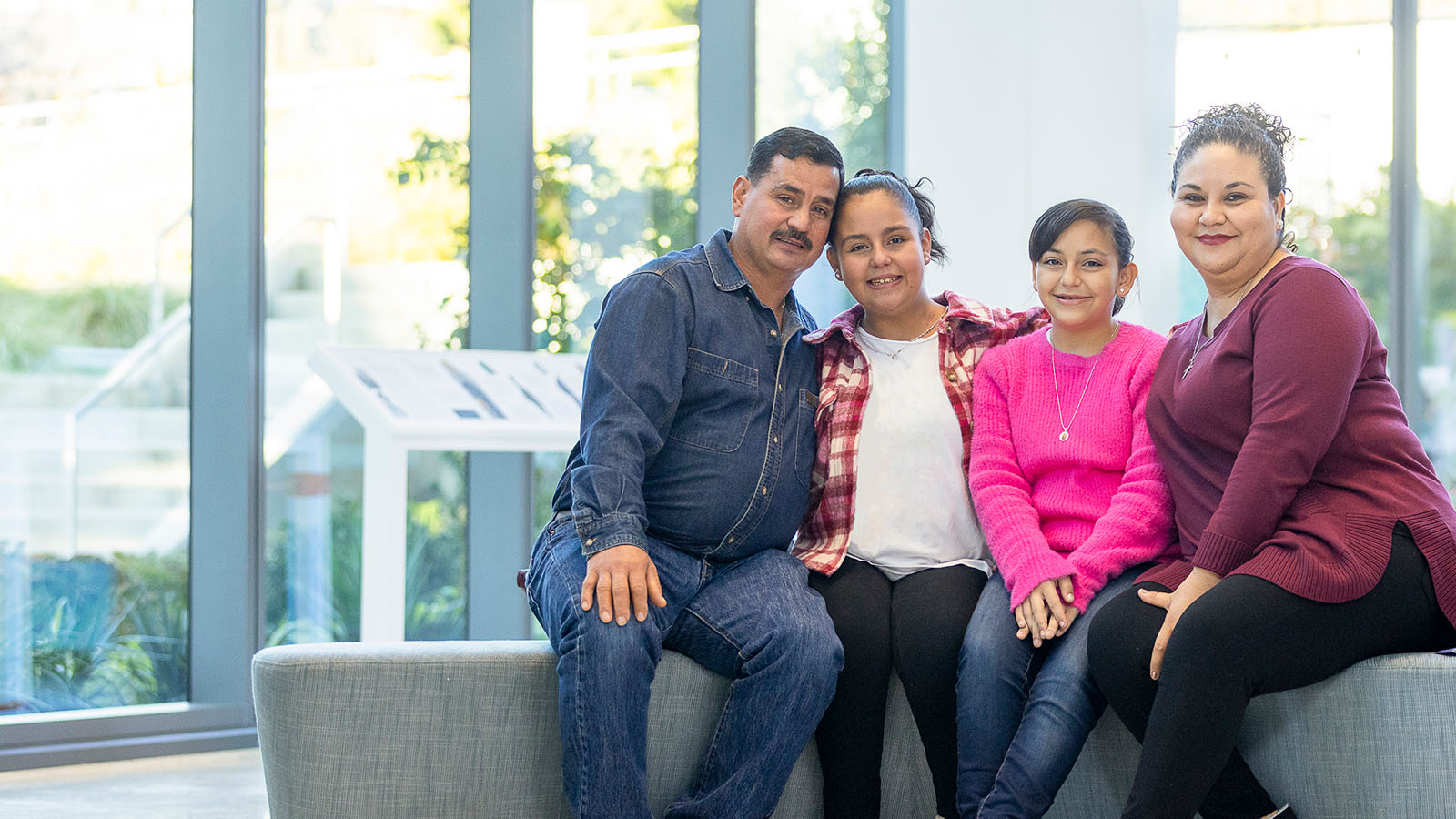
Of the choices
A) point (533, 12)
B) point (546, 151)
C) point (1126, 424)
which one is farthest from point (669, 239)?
point (1126, 424)

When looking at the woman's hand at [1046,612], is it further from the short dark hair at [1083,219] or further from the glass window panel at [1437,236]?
the glass window panel at [1437,236]

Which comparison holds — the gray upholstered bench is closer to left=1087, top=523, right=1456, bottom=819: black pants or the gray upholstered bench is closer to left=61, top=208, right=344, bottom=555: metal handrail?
left=1087, top=523, right=1456, bottom=819: black pants

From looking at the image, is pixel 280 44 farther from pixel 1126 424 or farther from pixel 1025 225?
pixel 1126 424

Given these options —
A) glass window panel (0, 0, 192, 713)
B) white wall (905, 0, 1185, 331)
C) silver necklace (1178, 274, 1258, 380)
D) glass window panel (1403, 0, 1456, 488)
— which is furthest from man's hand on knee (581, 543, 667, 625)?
glass window panel (1403, 0, 1456, 488)

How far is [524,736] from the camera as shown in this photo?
1.79m

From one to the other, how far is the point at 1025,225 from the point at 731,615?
267cm

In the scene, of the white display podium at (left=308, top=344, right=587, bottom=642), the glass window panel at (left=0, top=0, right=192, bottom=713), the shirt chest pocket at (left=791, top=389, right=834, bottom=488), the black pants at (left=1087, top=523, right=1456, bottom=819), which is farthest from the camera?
the glass window panel at (left=0, top=0, right=192, bottom=713)

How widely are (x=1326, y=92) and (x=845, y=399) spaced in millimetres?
3295

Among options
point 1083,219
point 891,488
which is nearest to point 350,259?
point 891,488

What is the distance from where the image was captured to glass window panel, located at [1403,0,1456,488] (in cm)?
438

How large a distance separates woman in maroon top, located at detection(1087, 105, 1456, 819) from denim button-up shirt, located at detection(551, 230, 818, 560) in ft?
1.91

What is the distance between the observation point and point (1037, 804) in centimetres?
169

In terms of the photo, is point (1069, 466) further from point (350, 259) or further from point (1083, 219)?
point (350, 259)

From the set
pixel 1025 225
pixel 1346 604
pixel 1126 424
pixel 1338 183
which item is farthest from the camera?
pixel 1338 183
